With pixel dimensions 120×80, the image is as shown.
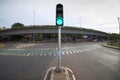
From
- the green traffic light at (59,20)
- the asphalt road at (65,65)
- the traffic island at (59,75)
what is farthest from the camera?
the green traffic light at (59,20)

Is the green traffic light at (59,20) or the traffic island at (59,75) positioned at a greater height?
the green traffic light at (59,20)

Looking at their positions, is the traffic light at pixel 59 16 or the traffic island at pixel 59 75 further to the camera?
the traffic light at pixel 59 16

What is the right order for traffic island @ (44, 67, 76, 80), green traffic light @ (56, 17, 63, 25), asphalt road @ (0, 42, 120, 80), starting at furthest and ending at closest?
green traffic light @ (56, 17, 63, 25) → asphalt road @ (0, 42, 120, 80) → traffic island @ (44, 67, 76, 80)

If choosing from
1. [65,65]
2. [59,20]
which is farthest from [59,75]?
[65,65]

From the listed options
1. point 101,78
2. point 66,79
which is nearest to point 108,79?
point 101,78

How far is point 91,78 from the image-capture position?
686cm

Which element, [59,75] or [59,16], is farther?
[59,16]

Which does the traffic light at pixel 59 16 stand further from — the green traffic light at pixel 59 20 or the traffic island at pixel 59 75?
the traffic island at pixel 59 75

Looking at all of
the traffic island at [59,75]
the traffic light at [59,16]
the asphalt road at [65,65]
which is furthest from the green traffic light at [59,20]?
the asphalt road at [65,65]

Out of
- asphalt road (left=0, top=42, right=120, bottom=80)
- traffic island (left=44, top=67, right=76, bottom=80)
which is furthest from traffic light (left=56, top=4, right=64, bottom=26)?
asphalt road (left=0, top=42, right=120, bottom=80)

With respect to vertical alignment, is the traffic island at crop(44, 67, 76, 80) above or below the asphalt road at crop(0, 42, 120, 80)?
above

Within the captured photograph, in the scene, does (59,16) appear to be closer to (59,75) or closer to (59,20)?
(59,20)

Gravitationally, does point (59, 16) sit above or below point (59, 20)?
above

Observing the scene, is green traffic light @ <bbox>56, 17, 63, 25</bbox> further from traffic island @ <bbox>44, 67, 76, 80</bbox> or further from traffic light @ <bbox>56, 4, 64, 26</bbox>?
traffic island @ <bbox>44, 67, 76, 80</bbox>
